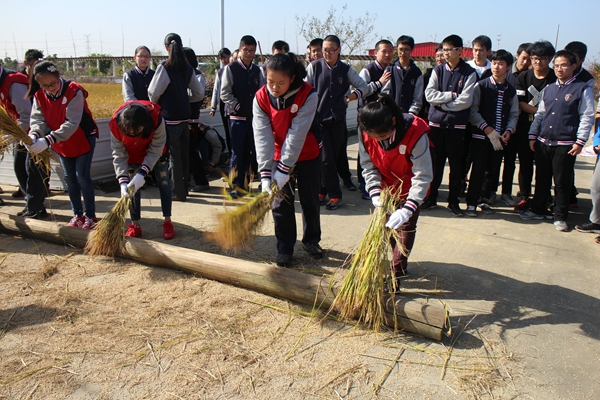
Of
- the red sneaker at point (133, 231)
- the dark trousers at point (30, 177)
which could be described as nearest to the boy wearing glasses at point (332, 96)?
the red sneaker at point (133, 231)

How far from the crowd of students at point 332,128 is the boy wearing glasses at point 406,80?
14mm

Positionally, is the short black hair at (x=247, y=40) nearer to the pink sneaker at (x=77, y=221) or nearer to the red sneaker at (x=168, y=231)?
the red sneaker at (x=168, y=231)

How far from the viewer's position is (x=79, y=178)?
14.7 ft

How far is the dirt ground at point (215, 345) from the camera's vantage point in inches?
95.8

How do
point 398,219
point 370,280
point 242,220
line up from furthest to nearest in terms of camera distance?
point 242,220, point 398,219, point 370,280

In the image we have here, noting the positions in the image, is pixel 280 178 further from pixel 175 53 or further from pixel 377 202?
pixel 175 53

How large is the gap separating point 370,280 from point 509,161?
3.77 meters

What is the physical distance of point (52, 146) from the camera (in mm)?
4387

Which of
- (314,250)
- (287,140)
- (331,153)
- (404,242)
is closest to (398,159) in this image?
(404,242)

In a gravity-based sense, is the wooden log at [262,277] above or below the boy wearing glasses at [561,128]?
below

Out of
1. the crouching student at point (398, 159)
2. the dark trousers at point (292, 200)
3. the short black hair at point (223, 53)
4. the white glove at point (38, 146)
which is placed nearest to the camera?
the crouching student at point (398, 159)

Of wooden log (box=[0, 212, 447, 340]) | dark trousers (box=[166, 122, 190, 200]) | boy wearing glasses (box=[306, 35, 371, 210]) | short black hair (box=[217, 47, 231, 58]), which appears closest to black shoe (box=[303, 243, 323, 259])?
wooden log (box=[0, 212, 447, 340])

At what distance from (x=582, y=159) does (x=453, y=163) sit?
525cm

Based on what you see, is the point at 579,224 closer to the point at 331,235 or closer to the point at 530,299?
the point at 530,299
